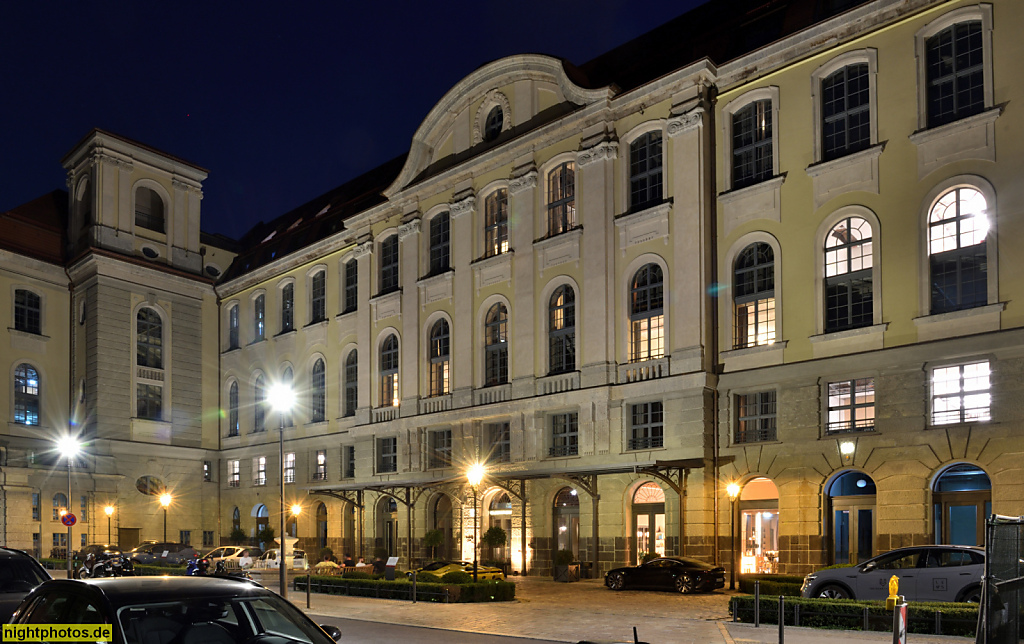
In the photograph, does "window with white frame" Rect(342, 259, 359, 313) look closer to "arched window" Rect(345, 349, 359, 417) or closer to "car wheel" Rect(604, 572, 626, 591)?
"arched window" Rect(345, 349, 359, 417)

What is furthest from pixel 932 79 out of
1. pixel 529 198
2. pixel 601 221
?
pixel 529 198

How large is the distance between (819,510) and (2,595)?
24.3 metres

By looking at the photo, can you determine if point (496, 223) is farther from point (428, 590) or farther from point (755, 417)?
point (428, 590)

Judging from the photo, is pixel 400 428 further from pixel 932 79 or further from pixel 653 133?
pixel 932 79

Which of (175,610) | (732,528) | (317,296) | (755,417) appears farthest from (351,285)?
(175,610)

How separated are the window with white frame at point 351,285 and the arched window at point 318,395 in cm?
376

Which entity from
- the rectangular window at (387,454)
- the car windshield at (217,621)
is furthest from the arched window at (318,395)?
the car windshield at (217,621)

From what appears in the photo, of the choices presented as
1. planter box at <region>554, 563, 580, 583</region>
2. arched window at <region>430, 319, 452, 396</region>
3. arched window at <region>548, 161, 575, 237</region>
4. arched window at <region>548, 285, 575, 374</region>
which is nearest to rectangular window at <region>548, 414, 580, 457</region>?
arched window at <region>548, 285, 575, 374</region>

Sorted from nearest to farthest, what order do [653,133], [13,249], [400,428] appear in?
[653,133]
[400,428]
[13,249]

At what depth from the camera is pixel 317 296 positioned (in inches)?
2103

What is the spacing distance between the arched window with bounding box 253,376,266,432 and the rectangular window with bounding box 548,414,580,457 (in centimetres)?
2338

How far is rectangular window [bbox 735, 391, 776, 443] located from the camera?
32.3 m

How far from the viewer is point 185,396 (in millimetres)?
58250

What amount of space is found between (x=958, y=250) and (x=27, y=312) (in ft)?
162
